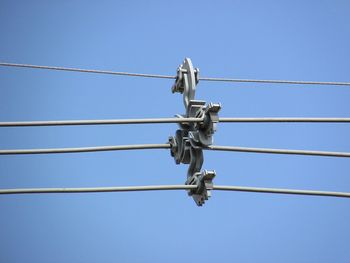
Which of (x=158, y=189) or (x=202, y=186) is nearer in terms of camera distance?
(x=158, y=189)

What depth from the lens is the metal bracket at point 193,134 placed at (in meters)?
7.11

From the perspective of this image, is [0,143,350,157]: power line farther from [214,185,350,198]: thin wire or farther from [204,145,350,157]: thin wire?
[214,185,350,198]: thin wire

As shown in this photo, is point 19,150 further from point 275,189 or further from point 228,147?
point 275,189

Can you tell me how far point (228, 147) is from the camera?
280 inches

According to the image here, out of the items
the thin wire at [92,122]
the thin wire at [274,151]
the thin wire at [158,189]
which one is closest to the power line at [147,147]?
the thin wire at [274,151]

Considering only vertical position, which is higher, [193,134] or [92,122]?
[193,134]

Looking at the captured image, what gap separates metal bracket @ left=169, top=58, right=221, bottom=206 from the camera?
280 inches

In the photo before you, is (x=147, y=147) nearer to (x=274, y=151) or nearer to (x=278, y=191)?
(x=274, y=151)

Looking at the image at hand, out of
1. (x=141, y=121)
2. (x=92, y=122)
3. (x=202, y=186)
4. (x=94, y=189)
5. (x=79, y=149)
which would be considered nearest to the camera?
(x=94, y=189)

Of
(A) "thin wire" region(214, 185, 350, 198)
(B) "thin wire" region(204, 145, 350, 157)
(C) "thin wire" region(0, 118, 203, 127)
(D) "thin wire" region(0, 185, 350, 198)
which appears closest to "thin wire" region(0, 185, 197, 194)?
(D) "thin wire" region(0, 185, 350, 198)

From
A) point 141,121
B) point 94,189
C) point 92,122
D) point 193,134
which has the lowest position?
point 94,189

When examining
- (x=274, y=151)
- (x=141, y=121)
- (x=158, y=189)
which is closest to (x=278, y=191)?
(x=274, y=151)

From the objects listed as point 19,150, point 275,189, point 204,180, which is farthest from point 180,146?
point 19,150

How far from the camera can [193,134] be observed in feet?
24.5
